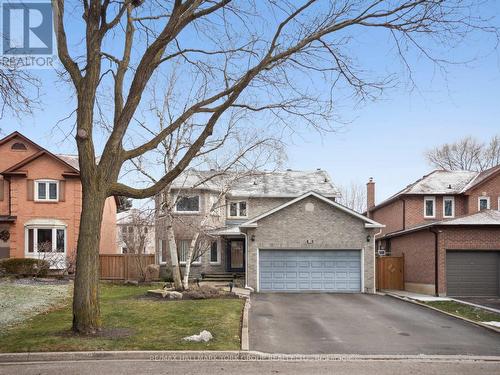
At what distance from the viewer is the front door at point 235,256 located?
3228 cm

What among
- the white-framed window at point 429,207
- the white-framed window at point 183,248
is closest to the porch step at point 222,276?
the white-framed window at point 183,248

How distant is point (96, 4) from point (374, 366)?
10.5 meters

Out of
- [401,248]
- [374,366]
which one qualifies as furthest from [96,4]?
[401,248]

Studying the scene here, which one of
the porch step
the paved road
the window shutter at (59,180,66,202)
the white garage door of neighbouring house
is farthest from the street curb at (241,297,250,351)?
the window shutter at (59,180,66,202)

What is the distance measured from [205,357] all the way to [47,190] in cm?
2220

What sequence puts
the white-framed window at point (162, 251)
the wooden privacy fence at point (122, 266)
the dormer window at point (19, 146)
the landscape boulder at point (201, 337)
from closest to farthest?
the landscape boulder at point (201, 337)
the wooden privacy fence at point (122, 266)
the white-framed window at point (162, 251)
the dormer window at point (19, 146)

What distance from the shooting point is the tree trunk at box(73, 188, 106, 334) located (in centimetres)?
1207

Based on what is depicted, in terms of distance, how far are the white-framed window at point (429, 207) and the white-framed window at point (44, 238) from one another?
22150 mm

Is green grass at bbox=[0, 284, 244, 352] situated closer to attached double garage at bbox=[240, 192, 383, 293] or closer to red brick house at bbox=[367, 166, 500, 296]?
attached double garage at bbox=[240, 192, 383, 293]

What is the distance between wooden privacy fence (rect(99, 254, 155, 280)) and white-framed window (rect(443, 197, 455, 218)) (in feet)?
62.3

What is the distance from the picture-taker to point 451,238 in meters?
24.8

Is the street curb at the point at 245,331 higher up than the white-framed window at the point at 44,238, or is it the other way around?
the white-framed window at the point at 44,238

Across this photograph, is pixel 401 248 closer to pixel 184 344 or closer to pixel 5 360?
pixel 184 344

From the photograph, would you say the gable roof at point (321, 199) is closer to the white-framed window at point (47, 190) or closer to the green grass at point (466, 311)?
the green grass at point (466, 311)
